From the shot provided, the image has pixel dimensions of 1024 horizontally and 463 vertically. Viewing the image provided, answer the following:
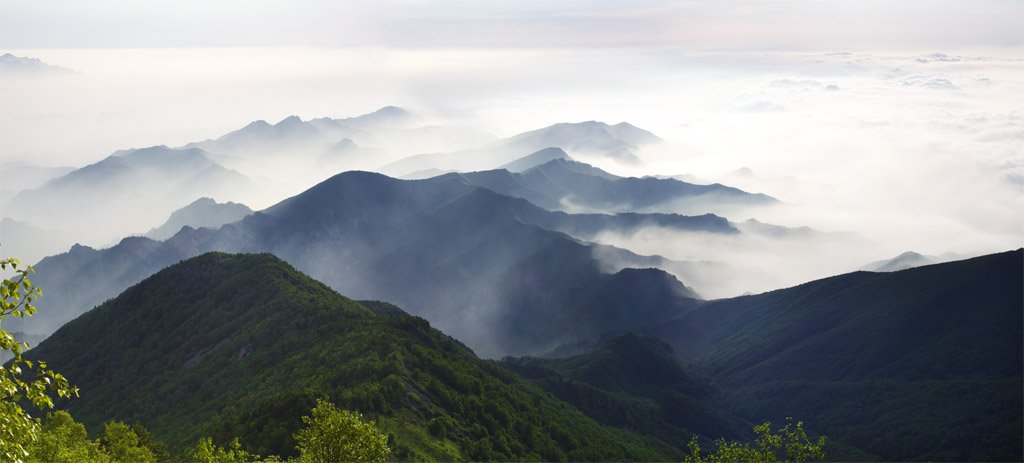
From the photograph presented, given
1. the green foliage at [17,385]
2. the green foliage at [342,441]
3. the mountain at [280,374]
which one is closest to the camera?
the green foliage at [17,385]

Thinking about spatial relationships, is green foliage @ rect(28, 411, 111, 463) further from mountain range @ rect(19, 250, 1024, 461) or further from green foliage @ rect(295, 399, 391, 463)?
mountain range @ rect(19, 250, 1024, 461)

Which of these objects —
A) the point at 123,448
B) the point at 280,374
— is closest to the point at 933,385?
the point at 280,374

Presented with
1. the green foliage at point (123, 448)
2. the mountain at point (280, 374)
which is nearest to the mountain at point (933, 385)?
the mountain at point (280, 374)

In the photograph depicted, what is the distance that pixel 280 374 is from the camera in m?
101

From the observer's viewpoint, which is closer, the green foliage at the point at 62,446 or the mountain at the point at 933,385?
the green foliage at the point at 62,446

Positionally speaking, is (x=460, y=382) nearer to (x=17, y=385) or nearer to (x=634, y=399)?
(x=634, y=399)

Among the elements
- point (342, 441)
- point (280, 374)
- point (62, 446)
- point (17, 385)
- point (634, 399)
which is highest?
point (17, 385)

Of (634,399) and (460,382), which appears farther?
(634,399)

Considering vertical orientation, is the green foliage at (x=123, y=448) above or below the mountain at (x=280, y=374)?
above

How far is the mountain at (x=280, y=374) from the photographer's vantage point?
84.1 metres

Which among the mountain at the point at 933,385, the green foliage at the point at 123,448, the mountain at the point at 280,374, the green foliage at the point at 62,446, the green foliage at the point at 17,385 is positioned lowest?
the mountain at the point at 933,385

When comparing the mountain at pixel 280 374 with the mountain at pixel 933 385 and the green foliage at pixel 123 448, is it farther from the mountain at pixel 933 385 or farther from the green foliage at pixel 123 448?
the mountain at pixel 933 385

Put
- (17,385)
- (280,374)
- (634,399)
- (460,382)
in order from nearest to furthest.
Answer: (17,385)
(280,374)
(460,382)
(634,399)

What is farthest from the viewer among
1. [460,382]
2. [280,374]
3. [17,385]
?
[460,382]
